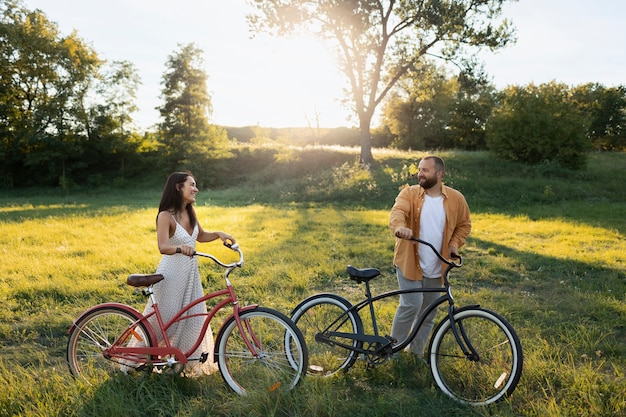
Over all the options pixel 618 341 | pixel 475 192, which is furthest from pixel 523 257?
pixel 475 192

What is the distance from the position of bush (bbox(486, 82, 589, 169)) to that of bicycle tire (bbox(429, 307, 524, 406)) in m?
21.9

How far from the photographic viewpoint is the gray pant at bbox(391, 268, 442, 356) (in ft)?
15.0

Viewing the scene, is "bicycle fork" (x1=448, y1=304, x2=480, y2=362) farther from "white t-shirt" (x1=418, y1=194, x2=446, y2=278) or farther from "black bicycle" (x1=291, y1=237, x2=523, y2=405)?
"white t-shirt" (x1=418, y1=194, x2=446, y2=278)

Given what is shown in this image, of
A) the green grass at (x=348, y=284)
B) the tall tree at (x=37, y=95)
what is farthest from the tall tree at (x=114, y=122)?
the green grass at (x=348, y=284)

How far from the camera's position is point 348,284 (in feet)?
26.7

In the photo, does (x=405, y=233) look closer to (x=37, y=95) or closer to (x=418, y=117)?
(x=37, y=95)

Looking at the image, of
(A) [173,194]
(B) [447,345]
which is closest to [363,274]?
(B) [447,345]

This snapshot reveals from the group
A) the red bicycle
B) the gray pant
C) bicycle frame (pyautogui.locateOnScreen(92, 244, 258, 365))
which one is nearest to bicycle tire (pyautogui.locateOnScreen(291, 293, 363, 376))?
the red bicycle

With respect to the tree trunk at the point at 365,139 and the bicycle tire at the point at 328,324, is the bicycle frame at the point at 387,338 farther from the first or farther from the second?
the tree trunk at the point at 365,139

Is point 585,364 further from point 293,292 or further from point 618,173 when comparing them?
point 618,173

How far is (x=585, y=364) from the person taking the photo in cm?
448

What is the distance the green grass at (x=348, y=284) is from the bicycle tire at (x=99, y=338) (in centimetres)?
20

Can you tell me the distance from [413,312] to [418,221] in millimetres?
904

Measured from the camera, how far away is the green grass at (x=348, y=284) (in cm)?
379
